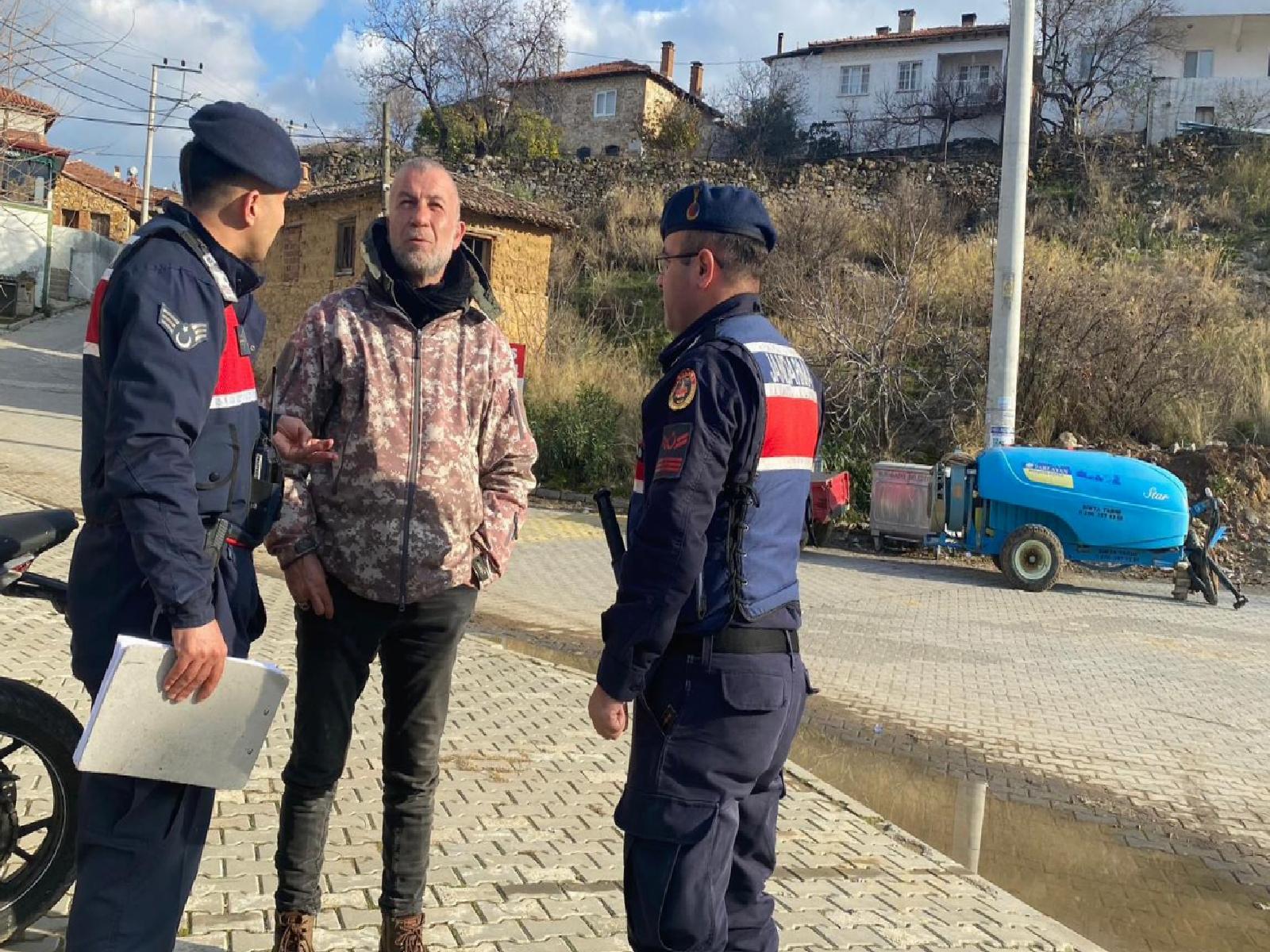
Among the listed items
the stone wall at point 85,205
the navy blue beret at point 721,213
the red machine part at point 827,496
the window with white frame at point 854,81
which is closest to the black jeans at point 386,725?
the navy blue beret at point 721,213

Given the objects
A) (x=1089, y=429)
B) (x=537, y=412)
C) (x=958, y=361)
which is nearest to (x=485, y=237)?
(x=537, y=412)

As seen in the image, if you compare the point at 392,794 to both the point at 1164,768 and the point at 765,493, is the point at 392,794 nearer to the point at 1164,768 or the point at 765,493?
the point at 765,493

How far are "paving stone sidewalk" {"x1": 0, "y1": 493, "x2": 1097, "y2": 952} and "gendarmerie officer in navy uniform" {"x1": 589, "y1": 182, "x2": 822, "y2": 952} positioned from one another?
36.8 inches

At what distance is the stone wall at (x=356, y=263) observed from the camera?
25.8m

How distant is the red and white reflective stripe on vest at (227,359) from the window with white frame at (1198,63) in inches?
1805

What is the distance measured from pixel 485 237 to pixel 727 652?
2375cm

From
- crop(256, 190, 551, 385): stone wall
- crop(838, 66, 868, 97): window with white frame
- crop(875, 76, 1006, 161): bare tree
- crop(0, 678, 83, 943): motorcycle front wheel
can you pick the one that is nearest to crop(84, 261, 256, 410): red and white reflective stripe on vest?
crop(0, 678, 83, 943): motorcycle front wheel

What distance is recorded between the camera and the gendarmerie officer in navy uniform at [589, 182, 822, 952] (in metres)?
2.62

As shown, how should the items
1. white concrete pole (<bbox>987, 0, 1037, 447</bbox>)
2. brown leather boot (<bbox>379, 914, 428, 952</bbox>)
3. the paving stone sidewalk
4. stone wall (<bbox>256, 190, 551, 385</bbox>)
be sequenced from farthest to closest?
1. stone wall (<bbox>256, 190, 551, 385</bbox>)
2. white concrete pole (<bbox>987, 0, 1037, 447</bbox>)
3. the paving stone sidewalk
4. brown leather boot (<bbox>379, 914, 428, 952</bbox>)

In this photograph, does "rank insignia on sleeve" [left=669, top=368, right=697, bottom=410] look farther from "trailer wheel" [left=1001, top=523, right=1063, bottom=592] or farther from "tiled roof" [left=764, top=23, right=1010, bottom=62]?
"tiled roof" [left=764, top=23, right=1010, bottom=62]

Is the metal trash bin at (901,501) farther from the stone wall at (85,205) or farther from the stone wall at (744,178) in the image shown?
the stone wall at (85,205)

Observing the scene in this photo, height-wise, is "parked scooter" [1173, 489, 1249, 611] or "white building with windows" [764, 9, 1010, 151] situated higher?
"white building with windows" [764, 9, 1010, 151]

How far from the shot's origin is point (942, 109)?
38500mm

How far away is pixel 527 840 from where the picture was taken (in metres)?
4.25
